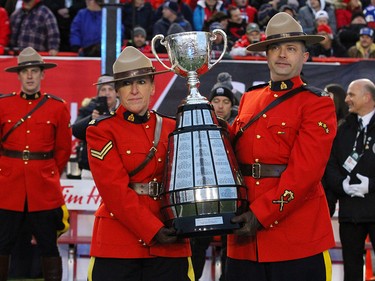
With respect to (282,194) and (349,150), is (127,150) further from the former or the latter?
(349,150)

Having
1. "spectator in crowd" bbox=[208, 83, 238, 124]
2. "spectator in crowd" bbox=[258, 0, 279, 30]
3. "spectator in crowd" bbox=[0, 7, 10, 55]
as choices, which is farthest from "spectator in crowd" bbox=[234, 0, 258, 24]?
"spectator in crowd" bbox=[208, 83, 238, 124]

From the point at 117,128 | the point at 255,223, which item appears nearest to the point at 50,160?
the point at 117,128

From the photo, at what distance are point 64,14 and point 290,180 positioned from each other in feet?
34.4

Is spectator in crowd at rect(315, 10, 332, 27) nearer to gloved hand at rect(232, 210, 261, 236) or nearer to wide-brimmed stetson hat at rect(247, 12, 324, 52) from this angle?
wide-brimmed stetson hat at rect(247, 12, 324, 52)

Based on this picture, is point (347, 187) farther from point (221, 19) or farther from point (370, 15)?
point (370, 15)

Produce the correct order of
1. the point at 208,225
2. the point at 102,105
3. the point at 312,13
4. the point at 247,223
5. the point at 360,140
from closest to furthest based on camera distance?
the point at 208,225 → the point at 247,223 → the point at 360,140 → the point at 102,105 → the point at 312,13

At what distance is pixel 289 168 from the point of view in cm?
601

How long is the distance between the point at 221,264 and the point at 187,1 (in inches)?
310

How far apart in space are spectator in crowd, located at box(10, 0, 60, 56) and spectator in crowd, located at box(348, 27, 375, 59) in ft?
14.6

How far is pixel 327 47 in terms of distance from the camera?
15289 mm

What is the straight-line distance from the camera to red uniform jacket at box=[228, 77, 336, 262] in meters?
5.96

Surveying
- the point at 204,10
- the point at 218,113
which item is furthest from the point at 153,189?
the point at 204,10

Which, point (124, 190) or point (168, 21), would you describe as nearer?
point (124, 190)

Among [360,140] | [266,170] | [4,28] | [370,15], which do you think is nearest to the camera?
[266,170]
